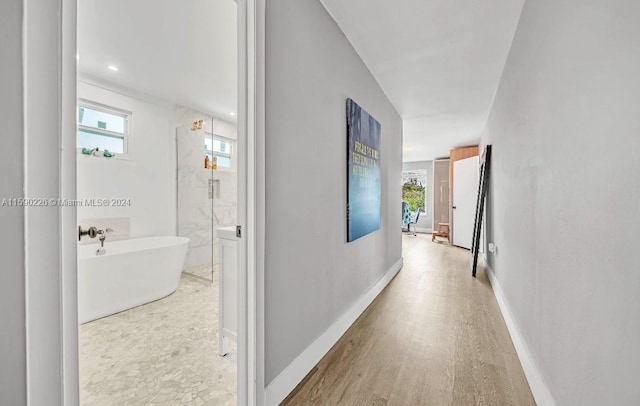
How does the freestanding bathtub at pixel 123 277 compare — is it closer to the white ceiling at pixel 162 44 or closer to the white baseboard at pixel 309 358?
the white baseboard at pixel 309 358

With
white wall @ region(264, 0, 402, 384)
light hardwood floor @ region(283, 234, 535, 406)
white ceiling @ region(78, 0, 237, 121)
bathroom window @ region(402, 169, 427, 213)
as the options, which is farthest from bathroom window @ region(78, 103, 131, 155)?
bathroom window @ region(402, 169, 427, 213)

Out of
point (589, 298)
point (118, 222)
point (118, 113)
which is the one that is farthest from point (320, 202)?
point (118, 113)

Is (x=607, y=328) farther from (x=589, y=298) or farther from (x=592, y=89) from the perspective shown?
(x=592, y=89)

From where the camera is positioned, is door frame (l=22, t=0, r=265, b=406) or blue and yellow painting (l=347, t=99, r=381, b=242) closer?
door frame (l=22, t=0, r=265, b=406)

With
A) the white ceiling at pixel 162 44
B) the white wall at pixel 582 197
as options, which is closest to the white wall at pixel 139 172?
the white ceiling at pixel 162 44

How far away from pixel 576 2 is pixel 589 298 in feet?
3.63

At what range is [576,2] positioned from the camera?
1046 mm

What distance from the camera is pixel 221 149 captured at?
4660 millimetres

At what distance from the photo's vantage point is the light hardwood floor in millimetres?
1500

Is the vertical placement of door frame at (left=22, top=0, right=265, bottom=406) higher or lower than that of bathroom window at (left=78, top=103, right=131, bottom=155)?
lower

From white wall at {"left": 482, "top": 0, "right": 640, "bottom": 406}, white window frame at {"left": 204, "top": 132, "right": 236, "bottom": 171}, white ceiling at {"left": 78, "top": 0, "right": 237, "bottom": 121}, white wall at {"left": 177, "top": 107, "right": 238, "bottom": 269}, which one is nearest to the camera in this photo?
white wall at {"left": 482, "top": 0, "right": 640, "bottom": 406}

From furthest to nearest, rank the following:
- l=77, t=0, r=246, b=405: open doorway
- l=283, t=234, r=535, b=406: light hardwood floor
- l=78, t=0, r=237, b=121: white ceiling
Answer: l=78, t=0, r=237, b=121: white ceiling → l=77, t=0, r=246, b=405: open doorway → l=283, t=234, r=535, b=406: light hardwood floor

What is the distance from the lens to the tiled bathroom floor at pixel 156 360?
153cm

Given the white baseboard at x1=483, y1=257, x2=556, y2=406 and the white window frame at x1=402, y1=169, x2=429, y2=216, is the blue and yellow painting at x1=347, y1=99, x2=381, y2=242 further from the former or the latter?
the white window frame at x1=402, y1=169, x2=429, y2=216
